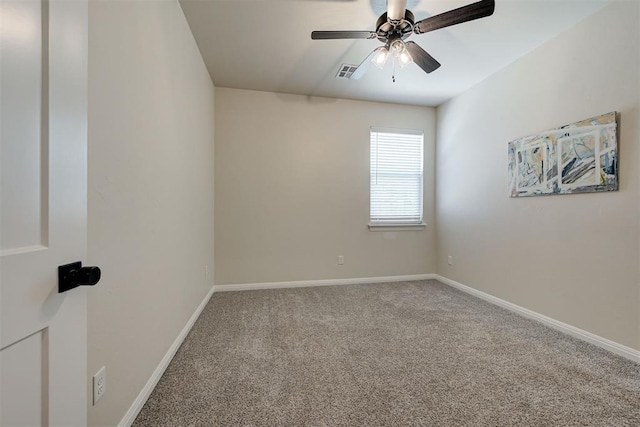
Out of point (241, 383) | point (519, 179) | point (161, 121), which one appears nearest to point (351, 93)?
point (519, 179)

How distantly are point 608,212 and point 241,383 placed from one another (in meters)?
2.90

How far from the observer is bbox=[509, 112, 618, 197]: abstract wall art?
2.00m

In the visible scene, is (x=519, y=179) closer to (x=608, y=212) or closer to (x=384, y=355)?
(x=608, y=212)

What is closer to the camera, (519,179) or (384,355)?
(384,355)

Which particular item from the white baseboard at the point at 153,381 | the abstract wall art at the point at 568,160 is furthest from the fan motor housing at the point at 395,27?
the white baseboard at the point at 153,381

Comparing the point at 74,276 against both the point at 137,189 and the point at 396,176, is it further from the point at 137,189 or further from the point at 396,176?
the point at 396,176

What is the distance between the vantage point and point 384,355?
1.91m

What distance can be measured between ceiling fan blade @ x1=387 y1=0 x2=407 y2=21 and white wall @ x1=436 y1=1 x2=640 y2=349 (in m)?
1.68

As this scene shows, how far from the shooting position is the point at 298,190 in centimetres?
358

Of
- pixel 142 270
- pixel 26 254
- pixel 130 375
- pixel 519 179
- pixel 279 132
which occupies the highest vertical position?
pixel 279 132

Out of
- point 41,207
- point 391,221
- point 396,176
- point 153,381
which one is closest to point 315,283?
point 391,221

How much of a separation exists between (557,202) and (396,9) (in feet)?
7.07

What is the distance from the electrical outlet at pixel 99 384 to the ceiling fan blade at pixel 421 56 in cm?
263

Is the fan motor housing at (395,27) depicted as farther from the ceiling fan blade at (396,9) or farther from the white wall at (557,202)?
the white wall at (557,202)
